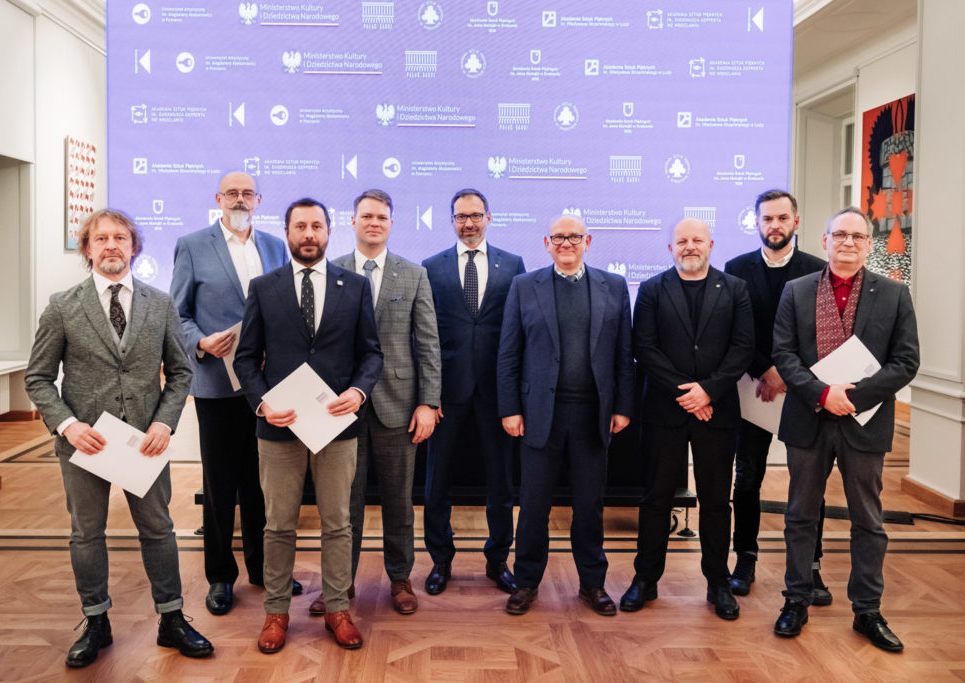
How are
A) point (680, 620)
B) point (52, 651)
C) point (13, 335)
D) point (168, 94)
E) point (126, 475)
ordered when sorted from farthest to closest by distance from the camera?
point (13, 335) < point (168, 94) < point (680, 620) < point (52, 651) < point (126, 475)

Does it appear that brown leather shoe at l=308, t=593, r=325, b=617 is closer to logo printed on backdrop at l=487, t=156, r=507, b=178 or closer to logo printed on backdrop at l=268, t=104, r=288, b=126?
logo printed on backdrop at l=487, t=156, r=507, b=178

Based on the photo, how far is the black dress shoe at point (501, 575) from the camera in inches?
135

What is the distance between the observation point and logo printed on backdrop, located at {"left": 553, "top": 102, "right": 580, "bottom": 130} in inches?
182

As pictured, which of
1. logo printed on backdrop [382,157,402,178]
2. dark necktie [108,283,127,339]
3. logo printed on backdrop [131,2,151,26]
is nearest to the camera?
dark necktie [108,283,127,339]

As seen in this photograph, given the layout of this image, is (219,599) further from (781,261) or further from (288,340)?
(781,261)

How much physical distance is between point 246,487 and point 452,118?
2.48 meters

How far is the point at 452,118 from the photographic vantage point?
4.61 meters

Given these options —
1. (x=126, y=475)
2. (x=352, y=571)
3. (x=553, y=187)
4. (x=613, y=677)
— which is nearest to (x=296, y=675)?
(x=352, y=571)

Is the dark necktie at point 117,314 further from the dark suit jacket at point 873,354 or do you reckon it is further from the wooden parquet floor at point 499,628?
the dark suit jacket at point 873,354

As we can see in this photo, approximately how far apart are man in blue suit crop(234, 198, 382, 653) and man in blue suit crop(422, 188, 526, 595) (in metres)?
0.59

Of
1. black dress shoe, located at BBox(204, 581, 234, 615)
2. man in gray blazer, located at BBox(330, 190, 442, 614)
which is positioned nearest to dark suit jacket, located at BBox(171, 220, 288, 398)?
man in gray blazer, located at BBox(330, 190, 442, 614)

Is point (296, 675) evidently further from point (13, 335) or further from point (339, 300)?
point (13, 335)

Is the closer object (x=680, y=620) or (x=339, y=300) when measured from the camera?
(x=339, y=300)

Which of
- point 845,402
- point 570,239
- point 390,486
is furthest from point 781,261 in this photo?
point 390,486
